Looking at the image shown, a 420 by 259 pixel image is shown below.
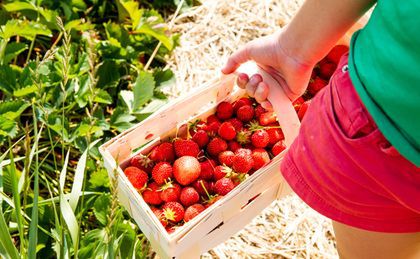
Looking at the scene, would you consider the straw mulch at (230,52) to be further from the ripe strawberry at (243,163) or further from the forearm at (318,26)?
the forearm at (318,26)

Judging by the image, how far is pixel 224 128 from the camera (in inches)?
57.8

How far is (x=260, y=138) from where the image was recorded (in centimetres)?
146

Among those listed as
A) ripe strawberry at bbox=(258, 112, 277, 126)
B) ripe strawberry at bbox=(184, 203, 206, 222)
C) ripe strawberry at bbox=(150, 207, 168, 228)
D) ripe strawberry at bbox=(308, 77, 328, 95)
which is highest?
ripe strawberry at bbox=(308, 77, 328, 95)

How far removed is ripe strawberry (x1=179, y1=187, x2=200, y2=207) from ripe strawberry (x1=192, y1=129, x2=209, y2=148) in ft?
0.48

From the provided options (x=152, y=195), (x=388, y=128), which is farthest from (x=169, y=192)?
(x=388, y=128)

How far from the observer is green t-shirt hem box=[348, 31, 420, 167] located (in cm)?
86

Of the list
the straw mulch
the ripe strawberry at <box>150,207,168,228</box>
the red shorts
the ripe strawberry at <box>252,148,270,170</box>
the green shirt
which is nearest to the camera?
the green shirt

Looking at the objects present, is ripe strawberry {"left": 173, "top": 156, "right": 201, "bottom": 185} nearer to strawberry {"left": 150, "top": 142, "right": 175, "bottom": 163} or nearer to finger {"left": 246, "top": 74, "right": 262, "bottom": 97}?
strawberry {"left": 150, "top": 142, "right": 175, "bottom": 163}

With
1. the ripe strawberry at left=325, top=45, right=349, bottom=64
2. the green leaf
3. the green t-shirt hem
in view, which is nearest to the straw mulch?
the green leaf

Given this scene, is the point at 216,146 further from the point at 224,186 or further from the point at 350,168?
the point at 350,168

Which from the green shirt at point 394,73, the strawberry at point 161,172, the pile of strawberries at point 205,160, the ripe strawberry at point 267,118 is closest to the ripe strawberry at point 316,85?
the pile of strawberries at point 205,160

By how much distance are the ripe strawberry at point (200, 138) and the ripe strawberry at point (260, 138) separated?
0.41 feet

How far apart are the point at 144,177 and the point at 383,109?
69cm

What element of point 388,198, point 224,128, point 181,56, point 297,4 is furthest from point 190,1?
point 388,198
